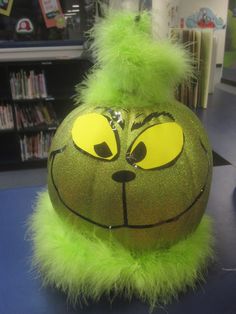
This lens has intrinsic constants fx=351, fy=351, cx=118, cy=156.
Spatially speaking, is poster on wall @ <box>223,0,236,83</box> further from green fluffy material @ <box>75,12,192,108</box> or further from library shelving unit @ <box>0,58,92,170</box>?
green fluffy material @ <box>75,12,192,108</box>

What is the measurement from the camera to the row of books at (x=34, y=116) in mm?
2678

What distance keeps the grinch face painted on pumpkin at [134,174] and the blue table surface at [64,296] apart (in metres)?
0.12

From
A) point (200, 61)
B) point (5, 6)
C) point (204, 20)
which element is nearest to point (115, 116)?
point (200, 61)

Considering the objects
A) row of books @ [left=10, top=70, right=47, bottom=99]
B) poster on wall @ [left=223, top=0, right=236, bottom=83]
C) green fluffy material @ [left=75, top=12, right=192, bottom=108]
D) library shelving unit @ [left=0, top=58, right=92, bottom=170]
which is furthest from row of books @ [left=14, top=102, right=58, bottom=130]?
poster on wall @ [left=223, top=0, right=236, bottom=83]

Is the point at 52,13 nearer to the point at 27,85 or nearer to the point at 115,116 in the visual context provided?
the point at 27,85

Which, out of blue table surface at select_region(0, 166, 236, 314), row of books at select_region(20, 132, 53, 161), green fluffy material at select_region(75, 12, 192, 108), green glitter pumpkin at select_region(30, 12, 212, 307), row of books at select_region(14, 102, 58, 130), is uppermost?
green fluffy material at select_region(75, 12, 192, 108)

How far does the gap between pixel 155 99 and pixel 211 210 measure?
452mm

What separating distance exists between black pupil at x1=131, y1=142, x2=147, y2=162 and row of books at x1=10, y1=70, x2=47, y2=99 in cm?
212

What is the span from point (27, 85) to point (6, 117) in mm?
292

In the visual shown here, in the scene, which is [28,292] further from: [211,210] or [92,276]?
Result: [211,210]

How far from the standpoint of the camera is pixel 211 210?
100 cm

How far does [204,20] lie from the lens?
6.21 m

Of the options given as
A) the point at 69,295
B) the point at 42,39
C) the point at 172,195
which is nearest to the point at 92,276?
the point at 69,295

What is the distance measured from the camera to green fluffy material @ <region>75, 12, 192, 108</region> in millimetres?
644
